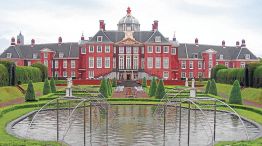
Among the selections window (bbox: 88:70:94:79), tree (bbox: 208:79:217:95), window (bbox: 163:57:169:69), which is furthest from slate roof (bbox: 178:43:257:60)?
tree (bbox: 208:79:217:95)

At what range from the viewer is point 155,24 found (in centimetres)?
6819

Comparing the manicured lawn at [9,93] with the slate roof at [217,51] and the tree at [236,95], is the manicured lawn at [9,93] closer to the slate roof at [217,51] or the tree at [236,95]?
the tree at [236,95]

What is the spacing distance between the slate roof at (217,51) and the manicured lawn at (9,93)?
4223 cm

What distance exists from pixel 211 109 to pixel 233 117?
3.31 metres

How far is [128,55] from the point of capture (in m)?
65.8

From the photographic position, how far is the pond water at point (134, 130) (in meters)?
14.2

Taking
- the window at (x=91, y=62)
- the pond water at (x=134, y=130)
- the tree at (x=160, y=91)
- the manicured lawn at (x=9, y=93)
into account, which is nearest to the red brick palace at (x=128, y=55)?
the window at (x=91, y=62)

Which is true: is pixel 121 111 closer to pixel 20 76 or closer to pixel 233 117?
pixel 233 117

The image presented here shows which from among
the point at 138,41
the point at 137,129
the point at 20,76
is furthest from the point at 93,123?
the point at 138,41

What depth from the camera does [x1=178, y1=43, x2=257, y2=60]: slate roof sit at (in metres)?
73.1

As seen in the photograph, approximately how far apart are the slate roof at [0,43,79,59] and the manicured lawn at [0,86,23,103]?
36031 millimetres

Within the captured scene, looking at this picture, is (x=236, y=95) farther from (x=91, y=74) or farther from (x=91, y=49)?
(x=91, y=74)

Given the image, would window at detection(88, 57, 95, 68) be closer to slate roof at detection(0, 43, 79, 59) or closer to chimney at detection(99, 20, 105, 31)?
chimney at detection(99, 20, 105, 31)

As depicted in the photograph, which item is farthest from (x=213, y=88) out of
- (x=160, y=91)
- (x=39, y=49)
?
(x=39, y=49)
